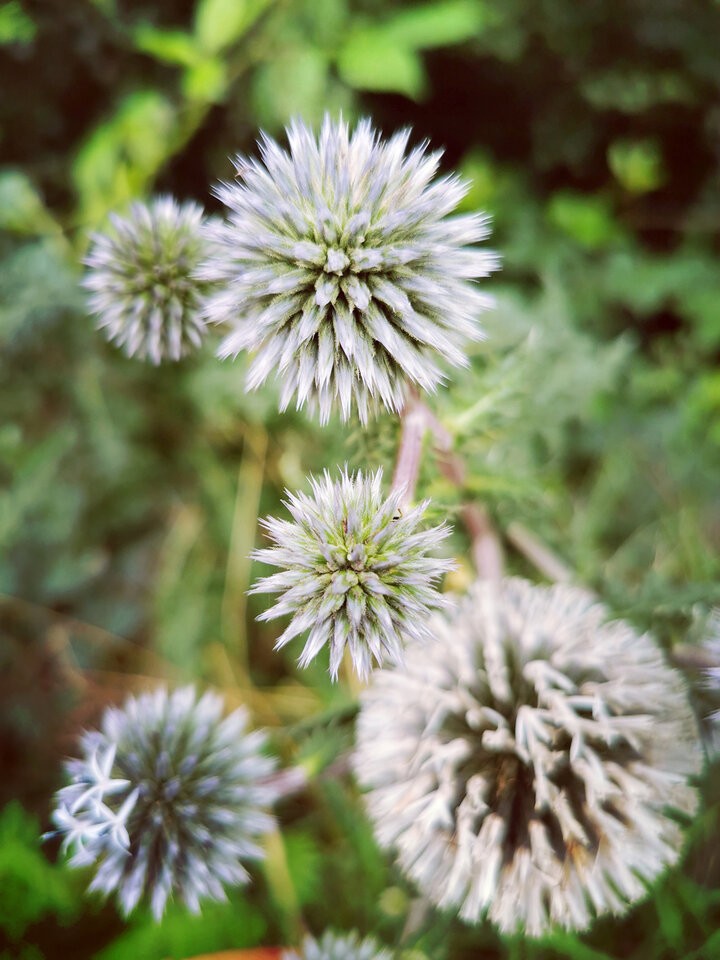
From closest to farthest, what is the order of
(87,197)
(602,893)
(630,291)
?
(602,893)
(87,197)
(630,291)

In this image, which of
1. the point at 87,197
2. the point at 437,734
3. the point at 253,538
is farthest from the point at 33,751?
the point at 87,197

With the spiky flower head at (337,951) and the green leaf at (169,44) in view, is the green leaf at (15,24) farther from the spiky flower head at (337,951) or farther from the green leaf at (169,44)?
the spiky flower head at (337,951)

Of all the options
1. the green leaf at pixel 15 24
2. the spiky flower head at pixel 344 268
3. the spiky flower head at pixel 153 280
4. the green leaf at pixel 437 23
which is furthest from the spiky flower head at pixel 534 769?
the green leaf at pixel 15 24

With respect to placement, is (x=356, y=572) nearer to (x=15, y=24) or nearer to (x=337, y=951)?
(x=337, y=951)

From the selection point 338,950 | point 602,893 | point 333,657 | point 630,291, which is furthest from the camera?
point 630,291

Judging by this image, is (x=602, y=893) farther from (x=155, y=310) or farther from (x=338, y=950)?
(x=155, y=310)
